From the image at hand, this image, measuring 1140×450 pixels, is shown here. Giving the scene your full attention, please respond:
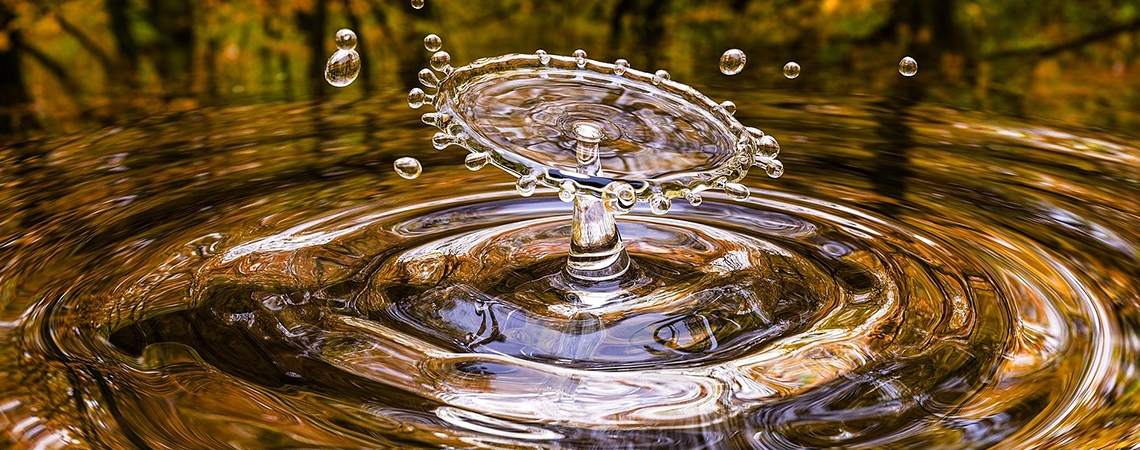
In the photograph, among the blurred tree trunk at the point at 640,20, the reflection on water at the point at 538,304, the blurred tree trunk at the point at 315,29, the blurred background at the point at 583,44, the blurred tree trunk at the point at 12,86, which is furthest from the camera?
the blurred tree trunk at the point at 640,20

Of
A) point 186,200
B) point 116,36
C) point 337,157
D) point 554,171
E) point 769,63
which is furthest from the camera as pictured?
point 116,36

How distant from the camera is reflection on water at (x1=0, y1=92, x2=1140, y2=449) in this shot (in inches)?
34.3

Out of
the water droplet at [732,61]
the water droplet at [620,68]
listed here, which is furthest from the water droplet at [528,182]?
the water droplet at [732,61]

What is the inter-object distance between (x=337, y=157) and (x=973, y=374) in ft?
3.14

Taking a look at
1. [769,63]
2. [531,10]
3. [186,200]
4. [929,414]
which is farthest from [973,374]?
[531,10]

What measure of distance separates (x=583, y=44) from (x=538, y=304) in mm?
1711

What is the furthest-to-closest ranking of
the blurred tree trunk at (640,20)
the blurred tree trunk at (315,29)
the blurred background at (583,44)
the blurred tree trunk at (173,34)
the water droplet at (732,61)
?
the blurred tree trunk at (640,20), the blurred tree trunk at (315,29), the blurred tree trunk at (173,34), the blurred background at (583,44), the water droplet at (732,61)

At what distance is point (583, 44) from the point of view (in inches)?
109

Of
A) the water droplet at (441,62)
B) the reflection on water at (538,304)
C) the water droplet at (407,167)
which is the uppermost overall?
the water droplet at (441,62)

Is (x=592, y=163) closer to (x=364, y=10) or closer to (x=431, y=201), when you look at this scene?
(x=431, y=201)

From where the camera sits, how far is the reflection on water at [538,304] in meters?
0.87

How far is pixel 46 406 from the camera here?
2.88 ft

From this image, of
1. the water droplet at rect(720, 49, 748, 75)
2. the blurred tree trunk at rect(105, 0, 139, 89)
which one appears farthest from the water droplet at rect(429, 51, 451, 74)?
the blurred tree trunk at rect(105, 0, 139, 89)

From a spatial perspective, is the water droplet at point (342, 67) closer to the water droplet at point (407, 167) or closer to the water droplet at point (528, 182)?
the water droplet at point (407, 167)
